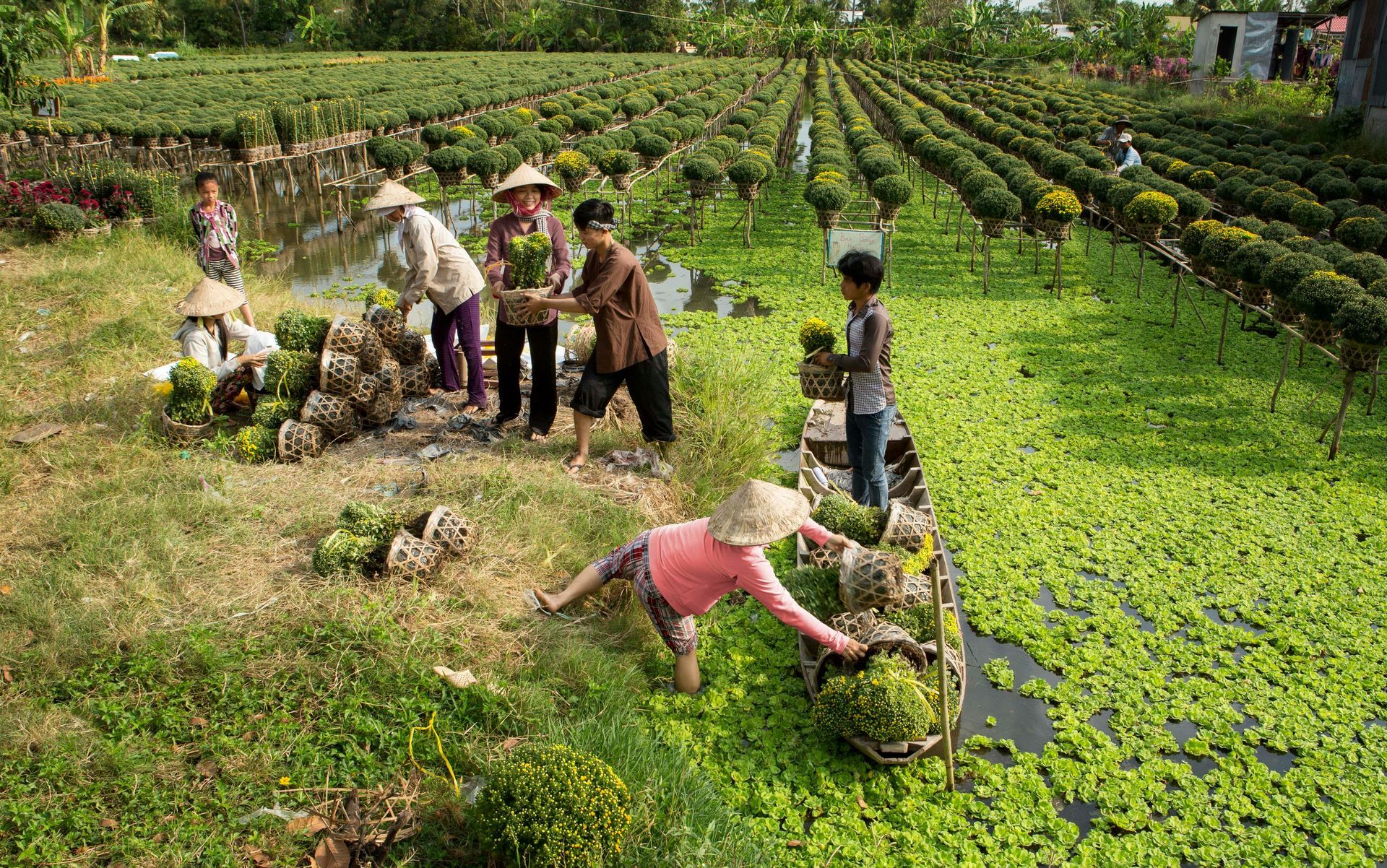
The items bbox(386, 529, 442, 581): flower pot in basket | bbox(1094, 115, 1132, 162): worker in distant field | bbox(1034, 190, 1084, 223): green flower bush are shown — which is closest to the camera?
bbox(386, 529, 442, 581): flower pot in basket

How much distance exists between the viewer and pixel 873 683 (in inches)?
163

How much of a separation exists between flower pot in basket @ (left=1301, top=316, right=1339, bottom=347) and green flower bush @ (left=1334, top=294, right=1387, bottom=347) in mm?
400

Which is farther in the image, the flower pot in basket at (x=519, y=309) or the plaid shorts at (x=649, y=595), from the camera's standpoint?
the flower pot in basket at (x=519, y=309)

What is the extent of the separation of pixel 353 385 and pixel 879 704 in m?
4.50

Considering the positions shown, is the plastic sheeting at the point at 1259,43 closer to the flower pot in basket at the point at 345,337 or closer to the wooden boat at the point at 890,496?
the wooden boat at the point at 890,496

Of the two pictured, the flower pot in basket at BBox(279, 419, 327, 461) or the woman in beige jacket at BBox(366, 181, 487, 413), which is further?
the woman in beige jacket at BBox(366, 181, 487, 413)

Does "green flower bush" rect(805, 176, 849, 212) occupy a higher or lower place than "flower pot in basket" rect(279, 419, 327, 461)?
higher

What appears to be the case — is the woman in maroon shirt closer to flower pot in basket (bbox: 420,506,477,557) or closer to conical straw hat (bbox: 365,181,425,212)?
conical straw hat (bbox: 365,181,425,212)

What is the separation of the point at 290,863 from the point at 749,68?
48320 mm

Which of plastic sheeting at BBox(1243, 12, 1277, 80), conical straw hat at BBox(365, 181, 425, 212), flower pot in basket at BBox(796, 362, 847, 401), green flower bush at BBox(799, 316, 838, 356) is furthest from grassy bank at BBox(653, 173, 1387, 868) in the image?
plastic sheeting at BBox(1243, 12, 1277, 80)

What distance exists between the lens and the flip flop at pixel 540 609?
4895 millimetres

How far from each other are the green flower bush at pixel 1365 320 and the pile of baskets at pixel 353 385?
7446 mm

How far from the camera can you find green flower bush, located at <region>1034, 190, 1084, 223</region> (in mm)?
11266

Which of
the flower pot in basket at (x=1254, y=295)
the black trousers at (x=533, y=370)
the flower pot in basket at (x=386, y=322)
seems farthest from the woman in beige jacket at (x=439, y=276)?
the flower pot in basket at (x=1254, y=295)
